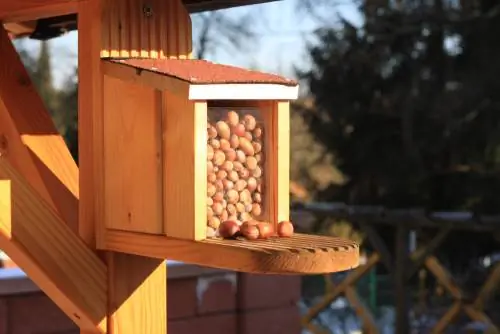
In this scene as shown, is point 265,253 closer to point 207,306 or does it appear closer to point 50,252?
point 50,252

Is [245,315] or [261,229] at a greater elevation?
[261,229]

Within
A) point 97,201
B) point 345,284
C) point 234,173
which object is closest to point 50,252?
point 97,201

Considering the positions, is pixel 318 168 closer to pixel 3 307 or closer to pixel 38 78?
pixel 38 78

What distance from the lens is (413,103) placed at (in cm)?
1029

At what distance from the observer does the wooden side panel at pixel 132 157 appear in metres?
1.47

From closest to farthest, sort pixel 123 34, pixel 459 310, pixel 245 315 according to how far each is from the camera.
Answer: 1. pixel 123 34
2. pixel 245 315
3. pixel 459 310

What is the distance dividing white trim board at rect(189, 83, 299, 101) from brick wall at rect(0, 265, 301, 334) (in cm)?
163

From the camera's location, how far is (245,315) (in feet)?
11.0

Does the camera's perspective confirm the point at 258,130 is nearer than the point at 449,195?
Yes

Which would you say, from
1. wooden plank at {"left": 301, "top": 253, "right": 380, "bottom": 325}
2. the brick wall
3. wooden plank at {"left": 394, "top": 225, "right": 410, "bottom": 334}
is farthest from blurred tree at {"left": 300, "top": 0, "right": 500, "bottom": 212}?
the brick wall

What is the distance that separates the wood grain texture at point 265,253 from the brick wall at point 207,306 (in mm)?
1503

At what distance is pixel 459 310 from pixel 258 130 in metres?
5.62

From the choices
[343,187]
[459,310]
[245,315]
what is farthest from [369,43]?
[245,315]

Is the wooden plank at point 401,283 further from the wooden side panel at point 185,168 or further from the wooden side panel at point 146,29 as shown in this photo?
the wooden side panel at point 185,168
